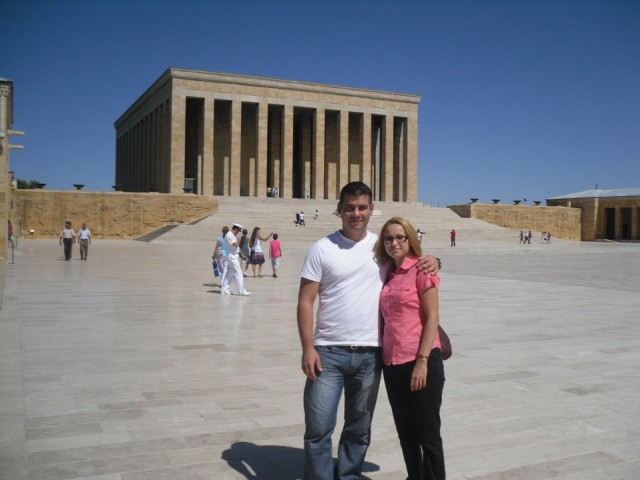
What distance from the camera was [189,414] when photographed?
4652 mm

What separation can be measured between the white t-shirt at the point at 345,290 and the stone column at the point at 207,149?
45773 millimetres

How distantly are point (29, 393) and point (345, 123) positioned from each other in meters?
48.5

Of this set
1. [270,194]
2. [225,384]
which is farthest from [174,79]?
[225,384]

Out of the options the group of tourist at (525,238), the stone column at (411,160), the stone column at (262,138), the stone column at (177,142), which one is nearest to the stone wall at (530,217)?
the stone column at (411,160)

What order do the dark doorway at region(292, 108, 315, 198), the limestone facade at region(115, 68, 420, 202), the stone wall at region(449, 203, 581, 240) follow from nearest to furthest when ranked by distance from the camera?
the limestone facade at region(115, 68, 420, 202), the stone wall at region(449, 203, 581, 240), the dark doorway at region(292, 108, 315, 198)

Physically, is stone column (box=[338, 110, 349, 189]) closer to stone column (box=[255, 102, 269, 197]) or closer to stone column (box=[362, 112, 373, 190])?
stone column (box=[362, 112, 373, 190])

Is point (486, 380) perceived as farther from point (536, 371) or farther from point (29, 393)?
point (29, 393)

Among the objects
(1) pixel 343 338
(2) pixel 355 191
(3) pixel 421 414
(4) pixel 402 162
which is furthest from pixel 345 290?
(4) pixel 402 162

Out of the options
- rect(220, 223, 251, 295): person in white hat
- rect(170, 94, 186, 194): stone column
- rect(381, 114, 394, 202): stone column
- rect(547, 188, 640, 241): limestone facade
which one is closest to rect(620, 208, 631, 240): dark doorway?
rect(547, 188, 640, 241): limestone facade

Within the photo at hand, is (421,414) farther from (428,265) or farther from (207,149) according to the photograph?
(207,149)

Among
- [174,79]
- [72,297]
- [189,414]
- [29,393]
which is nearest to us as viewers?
[189,414]

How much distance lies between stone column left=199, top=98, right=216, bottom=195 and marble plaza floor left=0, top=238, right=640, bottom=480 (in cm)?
3728

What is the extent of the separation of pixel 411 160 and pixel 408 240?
52.6 metres

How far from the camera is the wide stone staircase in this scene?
1406 inches
